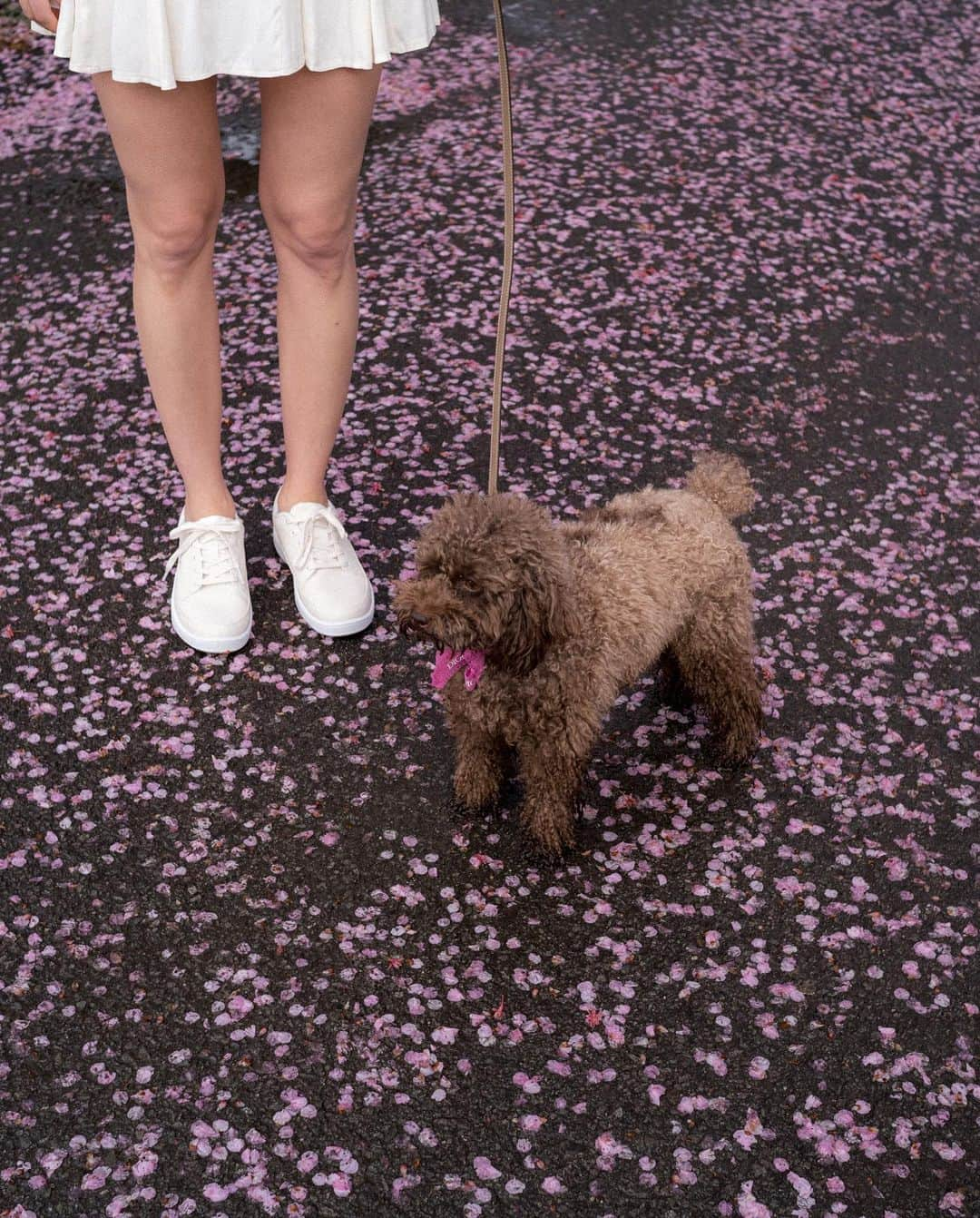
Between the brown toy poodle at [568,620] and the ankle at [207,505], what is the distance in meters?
0.70

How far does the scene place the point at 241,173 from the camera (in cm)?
414

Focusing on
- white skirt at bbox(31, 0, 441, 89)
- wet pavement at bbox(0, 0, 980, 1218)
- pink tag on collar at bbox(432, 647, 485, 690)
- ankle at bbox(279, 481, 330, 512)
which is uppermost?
white skirt at bbox(31, 0, 441, 89)

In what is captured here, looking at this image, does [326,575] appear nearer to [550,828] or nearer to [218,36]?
[550,828]

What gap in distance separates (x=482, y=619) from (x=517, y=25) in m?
4.55

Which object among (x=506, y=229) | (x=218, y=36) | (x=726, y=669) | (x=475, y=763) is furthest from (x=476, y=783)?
(x=218, y=36)

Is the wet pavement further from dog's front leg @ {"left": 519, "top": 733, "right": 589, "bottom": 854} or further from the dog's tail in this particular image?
the dog's tail

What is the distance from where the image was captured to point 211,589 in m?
2.34

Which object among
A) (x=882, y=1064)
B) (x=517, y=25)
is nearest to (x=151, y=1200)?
(x=882, y=1064)

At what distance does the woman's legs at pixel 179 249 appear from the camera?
190 cm

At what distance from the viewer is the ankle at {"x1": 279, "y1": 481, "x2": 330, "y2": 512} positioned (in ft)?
8.00

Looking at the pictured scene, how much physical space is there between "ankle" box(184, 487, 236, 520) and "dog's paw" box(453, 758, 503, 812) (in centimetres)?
73

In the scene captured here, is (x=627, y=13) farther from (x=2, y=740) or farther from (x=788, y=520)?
(x=2, y=740)

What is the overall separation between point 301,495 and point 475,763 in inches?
28.6

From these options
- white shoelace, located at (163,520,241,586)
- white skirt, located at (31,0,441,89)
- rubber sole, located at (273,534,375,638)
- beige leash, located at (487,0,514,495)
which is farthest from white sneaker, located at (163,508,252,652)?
white skirt, located at (31,0,441,89)
